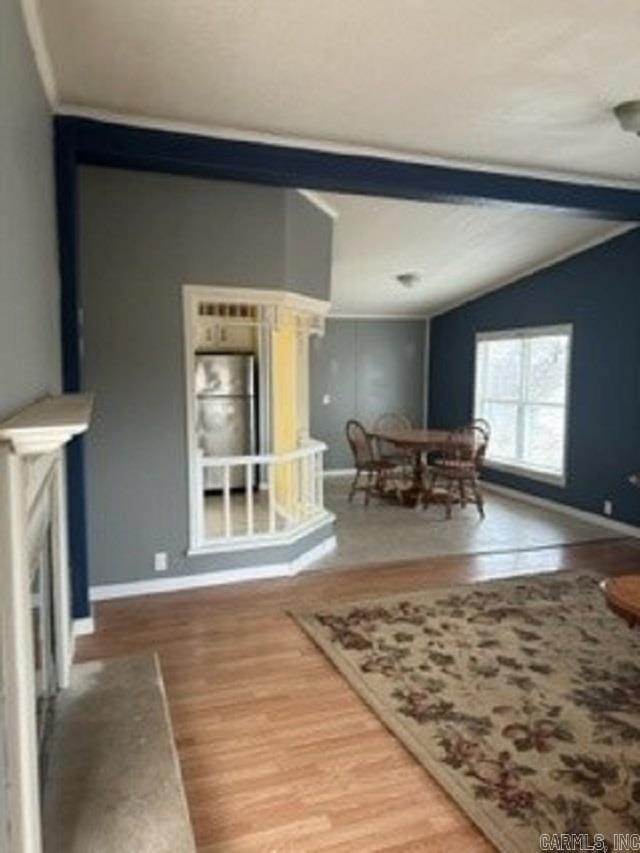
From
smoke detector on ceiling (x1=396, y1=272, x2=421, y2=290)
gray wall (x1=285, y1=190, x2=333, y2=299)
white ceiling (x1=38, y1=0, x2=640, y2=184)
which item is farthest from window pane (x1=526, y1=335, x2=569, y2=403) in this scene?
white ceiling (x1=38, y1=0, x2=640, y2=184)

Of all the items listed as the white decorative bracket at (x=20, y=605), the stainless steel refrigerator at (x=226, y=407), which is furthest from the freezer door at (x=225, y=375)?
the white decorative bracket at (x=20, y=605)

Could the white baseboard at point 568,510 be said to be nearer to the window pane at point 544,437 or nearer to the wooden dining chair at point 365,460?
the window pane at point 544,437

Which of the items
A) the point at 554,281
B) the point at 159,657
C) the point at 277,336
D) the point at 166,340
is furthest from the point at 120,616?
the point at 554,281

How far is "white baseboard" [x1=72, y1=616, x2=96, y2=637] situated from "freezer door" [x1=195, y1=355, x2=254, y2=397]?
10.4ft

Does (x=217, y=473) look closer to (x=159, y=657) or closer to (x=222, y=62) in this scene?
(x=159, y=657)

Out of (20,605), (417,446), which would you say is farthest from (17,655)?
(417,446)

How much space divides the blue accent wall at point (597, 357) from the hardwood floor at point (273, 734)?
2655 millimetres

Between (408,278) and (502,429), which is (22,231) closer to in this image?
(408,278)

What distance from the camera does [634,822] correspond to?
201 centimetres

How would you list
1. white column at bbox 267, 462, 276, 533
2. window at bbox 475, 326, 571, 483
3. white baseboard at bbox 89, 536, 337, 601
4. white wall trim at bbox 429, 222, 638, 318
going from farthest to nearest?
window at bbox 475, 326, 571, 483 < white wall trim at bbox 429, 222, 638, 318 < white column at bbox 267, 462, 276, 533 < white baseboard at bbox 89, 536, 337, 601

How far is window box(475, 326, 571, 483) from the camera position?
6.74m

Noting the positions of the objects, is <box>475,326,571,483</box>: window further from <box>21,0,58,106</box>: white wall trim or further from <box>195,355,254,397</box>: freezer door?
<box>21,0,58,106</box>: white wall trim

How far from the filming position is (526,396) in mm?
7281

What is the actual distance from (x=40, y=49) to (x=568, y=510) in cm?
598
